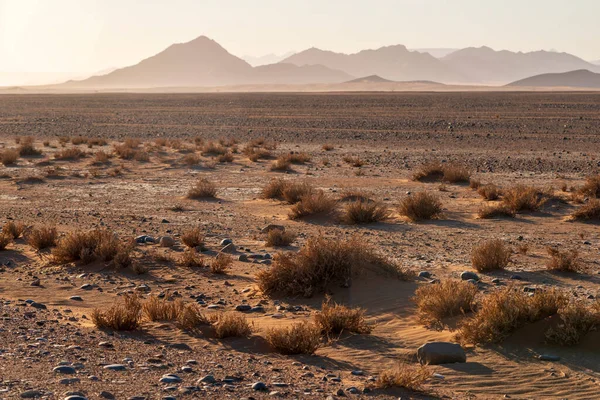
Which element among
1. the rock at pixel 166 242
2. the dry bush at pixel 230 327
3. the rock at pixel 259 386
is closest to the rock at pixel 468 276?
the dry bush at pixel 230 327

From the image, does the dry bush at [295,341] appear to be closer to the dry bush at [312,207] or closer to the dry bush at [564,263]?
the dry bush at [564,263]

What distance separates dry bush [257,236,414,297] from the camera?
10961 millimetres

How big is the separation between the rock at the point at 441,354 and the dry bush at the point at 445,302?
1.25 m

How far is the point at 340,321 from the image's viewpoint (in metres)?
9.06

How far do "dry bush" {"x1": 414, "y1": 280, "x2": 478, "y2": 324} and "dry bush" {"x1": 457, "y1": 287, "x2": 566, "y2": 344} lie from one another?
1.81ft

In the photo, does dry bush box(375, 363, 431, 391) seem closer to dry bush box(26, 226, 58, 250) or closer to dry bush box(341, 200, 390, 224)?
dry bush box(26, 226, 58, 250)

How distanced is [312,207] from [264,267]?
494 cm

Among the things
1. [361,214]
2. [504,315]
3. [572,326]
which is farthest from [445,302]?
[361,214]

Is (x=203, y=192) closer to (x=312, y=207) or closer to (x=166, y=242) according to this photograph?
(x=312, y=207)

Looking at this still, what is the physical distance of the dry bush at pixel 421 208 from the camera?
1733cm

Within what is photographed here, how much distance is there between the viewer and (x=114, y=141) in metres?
42.1

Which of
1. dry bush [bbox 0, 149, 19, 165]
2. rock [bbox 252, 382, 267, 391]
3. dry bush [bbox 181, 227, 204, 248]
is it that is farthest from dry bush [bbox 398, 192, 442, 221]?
dry bush [bbox 0, 149, 19, 165]

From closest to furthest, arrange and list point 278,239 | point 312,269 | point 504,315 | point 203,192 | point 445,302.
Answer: point 504,315 < point 445,302 < point 312,269 < point 278,239 < point 203,192

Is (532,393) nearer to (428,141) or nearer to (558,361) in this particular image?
(558,361)
